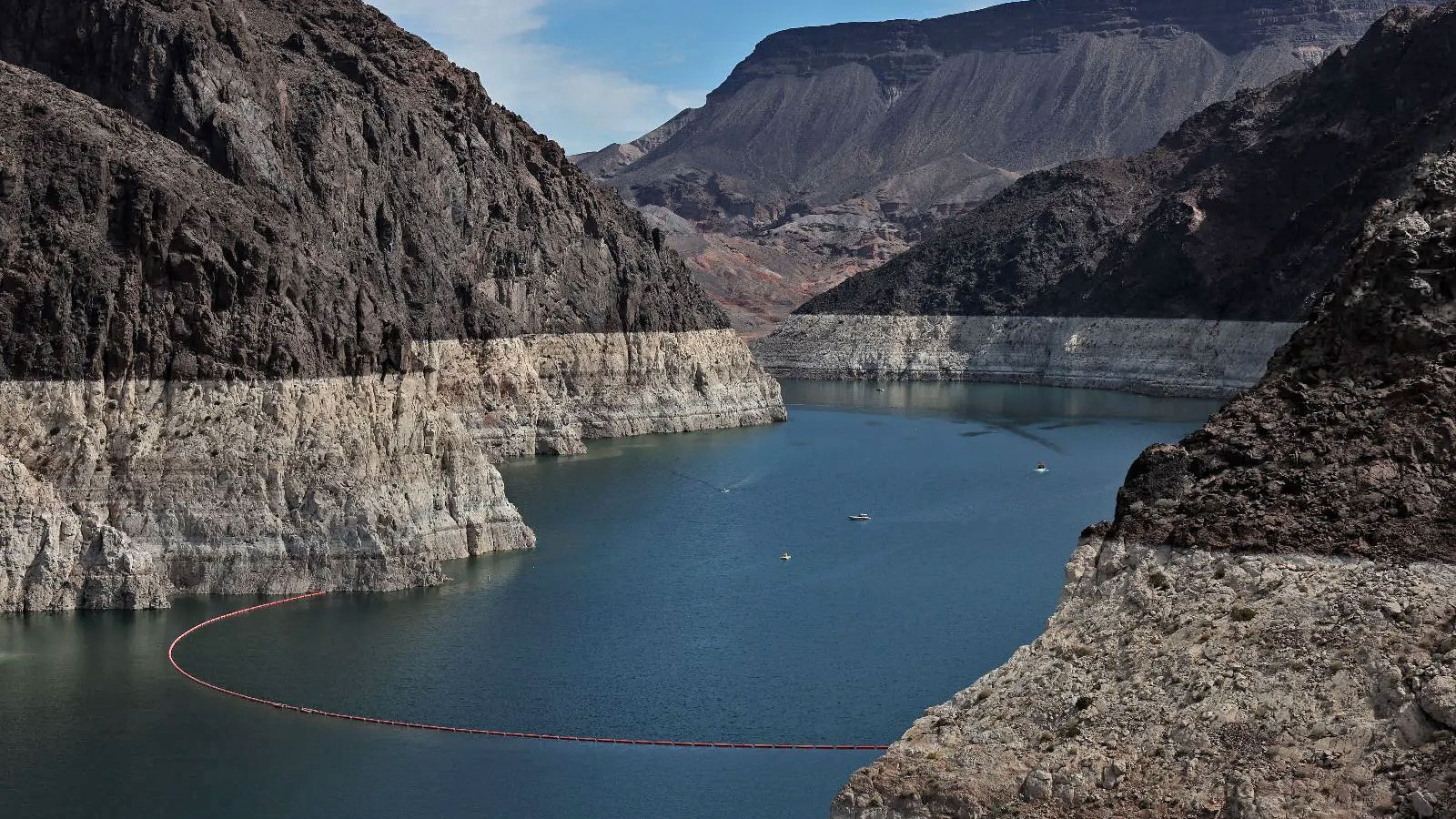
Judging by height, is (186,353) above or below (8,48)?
below

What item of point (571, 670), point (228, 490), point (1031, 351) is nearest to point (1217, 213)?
point (1031, 351)

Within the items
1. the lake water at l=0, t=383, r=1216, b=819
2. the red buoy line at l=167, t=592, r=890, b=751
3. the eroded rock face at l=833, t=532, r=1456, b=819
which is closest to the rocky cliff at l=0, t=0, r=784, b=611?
the lake water at l=0, t=383, r=1216, b=819

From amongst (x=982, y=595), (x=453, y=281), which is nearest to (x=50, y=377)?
(x=982, y=595)

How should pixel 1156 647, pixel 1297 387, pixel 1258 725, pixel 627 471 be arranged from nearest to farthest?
pixel 1258 725
pixel 1156 647
pixel 1297 387
pixel 627 471

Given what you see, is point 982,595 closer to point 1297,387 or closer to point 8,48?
point 1297,387

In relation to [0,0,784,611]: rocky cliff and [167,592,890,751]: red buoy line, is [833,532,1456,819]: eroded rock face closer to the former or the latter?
[167,592,890,751]: red buoy line

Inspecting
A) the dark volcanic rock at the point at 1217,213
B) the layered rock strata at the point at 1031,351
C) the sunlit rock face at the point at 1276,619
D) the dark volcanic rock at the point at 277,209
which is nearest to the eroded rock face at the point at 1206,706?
the sunlit rock face at the point at 1276,619
